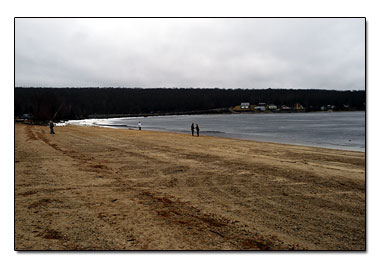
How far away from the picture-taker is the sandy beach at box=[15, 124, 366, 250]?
470cm

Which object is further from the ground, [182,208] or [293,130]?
[293,130]

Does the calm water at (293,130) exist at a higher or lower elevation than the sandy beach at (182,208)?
higher

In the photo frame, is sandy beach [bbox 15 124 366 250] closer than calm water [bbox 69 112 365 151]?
Yes

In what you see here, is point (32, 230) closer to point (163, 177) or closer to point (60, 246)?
point (60, 246)

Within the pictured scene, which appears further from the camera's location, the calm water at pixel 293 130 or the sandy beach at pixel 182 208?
the calm water at pixel 293 130

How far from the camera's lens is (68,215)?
5.75 metres

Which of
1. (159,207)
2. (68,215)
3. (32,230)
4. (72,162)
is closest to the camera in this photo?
(32,230)

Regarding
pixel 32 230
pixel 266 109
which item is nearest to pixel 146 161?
pixel 32 230

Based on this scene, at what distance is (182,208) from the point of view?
6.60 m

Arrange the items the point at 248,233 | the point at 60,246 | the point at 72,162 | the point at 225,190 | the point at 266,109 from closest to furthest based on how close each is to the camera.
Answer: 1. the point at 60,246
2. the point at 248,233
3. the point at 225,190
4. the point at 72,162
5. the point at 266,109

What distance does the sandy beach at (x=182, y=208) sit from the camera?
4.70 metres

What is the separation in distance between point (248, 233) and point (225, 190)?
3.28 m

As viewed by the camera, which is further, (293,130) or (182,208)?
(293,130)

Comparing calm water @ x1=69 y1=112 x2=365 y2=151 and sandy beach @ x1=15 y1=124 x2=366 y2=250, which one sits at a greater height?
calm water @ x1=69 y1=112 x2=365 y2=151
